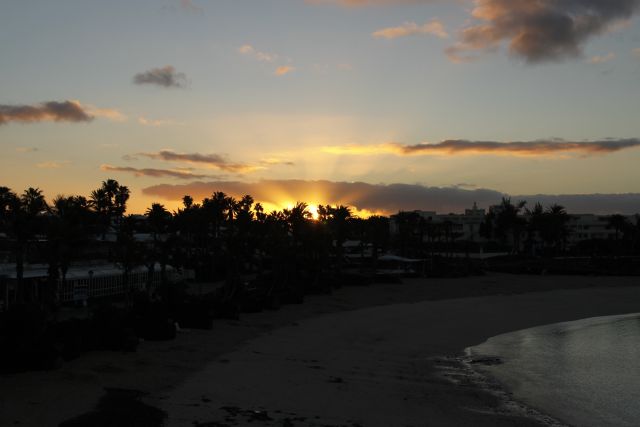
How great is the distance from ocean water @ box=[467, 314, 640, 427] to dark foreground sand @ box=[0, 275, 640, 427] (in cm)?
158

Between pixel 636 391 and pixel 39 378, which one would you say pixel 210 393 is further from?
pixel 636 391

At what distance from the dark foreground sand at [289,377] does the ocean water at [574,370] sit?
158 cm

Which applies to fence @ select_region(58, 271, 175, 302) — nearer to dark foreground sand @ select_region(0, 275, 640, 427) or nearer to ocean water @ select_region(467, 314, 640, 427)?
dark foreground sand @ select_region(0, 275, 640, 427)

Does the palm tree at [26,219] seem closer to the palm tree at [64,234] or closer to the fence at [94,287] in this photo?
the palm tree at [64,234]

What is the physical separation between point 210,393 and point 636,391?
42.5ft

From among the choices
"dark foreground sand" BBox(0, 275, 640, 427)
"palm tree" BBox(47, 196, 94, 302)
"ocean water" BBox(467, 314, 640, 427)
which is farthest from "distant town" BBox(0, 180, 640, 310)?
"ocean water" BBox(467, 314, 640, 427)

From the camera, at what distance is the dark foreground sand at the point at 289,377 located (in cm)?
1280

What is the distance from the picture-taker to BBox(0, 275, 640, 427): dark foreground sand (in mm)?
12797

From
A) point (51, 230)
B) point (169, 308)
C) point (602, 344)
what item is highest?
point (51, 230)

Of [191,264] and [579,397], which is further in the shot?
[191,264]

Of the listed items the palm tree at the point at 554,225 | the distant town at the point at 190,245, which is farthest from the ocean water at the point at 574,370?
the palm tree at the point at 554,225

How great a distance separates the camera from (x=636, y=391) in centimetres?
1850

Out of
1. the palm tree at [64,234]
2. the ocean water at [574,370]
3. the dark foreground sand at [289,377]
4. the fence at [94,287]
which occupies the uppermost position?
the palm tree at [64,234]

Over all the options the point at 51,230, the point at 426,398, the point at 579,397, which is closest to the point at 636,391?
the point at 579,397
